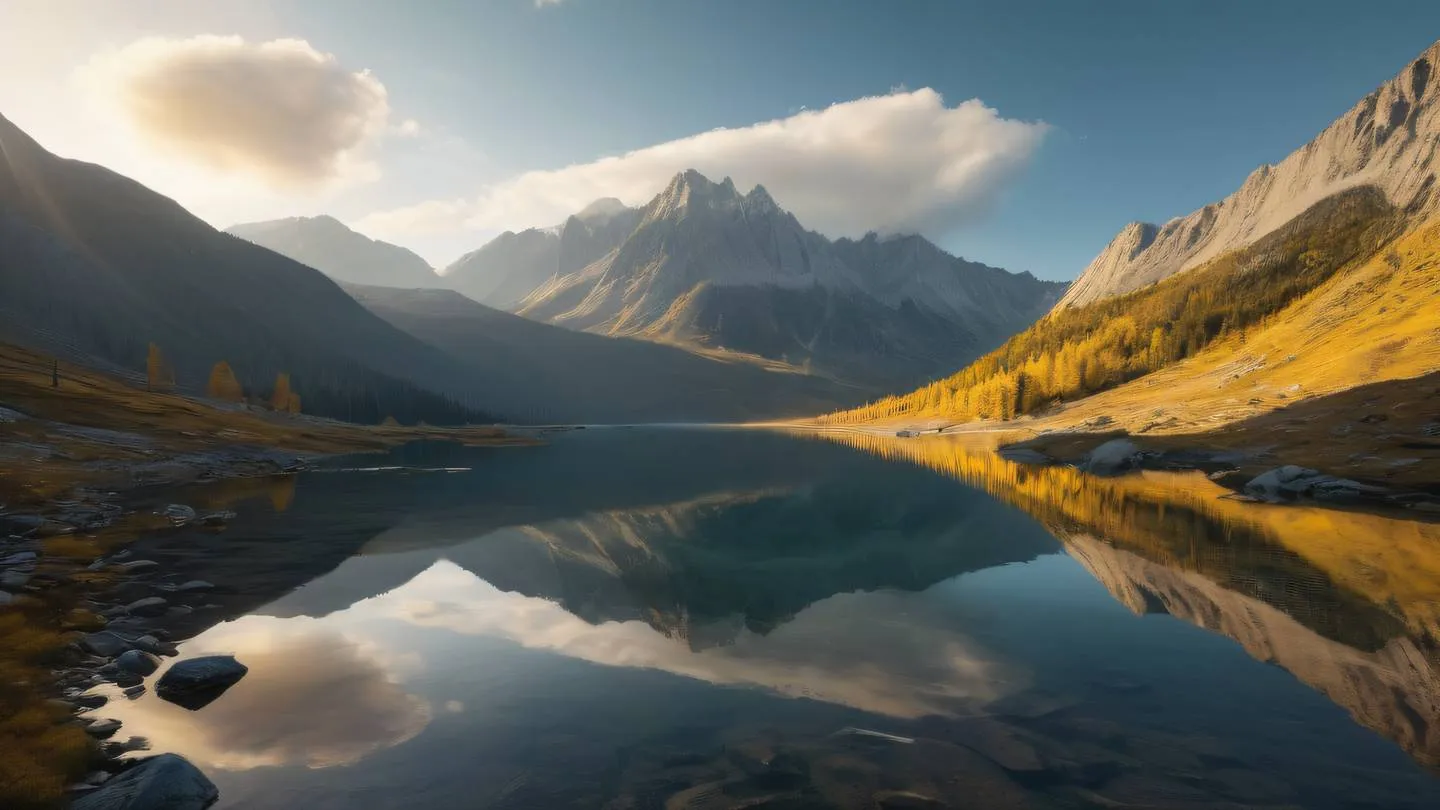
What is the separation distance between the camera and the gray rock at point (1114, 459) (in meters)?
86.9

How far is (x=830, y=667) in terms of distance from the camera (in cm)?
2264

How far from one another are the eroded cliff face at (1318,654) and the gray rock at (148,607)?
4399 cm

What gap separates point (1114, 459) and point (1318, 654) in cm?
7587

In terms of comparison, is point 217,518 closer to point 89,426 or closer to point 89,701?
point 89,701

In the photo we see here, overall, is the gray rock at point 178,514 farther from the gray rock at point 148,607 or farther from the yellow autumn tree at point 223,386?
the yellow autumn tree at point 223,386

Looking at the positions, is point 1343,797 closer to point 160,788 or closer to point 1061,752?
point 1061,752

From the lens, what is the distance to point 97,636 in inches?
859

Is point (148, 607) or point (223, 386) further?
point (223, 386)

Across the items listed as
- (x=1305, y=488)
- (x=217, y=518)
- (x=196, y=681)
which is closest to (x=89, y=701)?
(x=196, y=681)

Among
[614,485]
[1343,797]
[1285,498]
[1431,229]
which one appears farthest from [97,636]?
[1431,229]

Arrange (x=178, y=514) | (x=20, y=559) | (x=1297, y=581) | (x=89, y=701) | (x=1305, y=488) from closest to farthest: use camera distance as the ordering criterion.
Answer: (x=89, y=701) < (x=1297, y=581) < (x=20, y=559) < (x=178, y=514) < (x=1305, y=488)

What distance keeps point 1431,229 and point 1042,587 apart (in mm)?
234761

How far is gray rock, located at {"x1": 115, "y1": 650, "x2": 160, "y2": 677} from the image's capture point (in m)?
19.7

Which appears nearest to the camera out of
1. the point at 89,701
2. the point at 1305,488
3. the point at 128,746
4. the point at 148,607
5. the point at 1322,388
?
the point at 128,746
